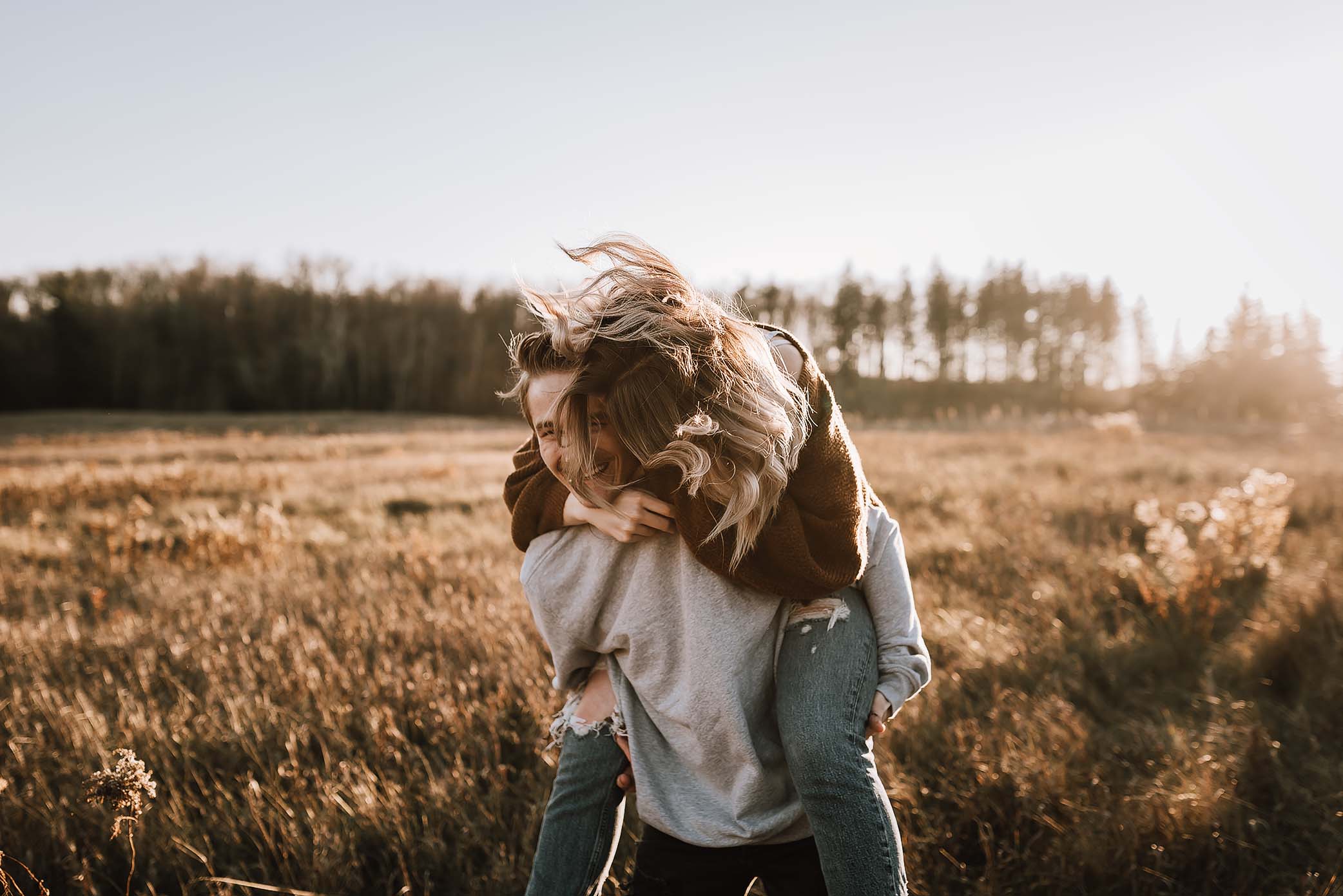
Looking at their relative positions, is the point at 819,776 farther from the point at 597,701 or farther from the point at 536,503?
the point at 536,503

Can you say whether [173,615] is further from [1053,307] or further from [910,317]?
[1053,307]

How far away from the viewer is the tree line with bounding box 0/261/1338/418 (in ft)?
146

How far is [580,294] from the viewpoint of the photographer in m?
1.65

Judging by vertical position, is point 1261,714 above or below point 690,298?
below

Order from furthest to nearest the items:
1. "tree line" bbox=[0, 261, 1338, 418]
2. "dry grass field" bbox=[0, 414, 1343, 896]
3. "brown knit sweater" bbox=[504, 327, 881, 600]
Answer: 1. "tree line" bbox=[0, 261, 1338, 418]
2. "dry grass field" bbox=[0, 414, 1343, 896]
3. "brown knit sweater" bbox=[504, 327, 881, 600]

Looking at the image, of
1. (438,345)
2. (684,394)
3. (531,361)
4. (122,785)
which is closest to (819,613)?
(684,394)

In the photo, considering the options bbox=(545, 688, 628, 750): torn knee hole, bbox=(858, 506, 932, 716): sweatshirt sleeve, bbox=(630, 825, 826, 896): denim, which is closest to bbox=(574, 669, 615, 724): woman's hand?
bbox=(545, 688, 628, 750): torn knee hole

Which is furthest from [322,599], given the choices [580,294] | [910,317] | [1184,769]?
[910,317]

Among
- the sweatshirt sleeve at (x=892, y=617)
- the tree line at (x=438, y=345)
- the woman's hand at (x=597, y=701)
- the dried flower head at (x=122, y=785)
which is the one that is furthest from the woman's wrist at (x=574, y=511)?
the tree line at (x=438, y=345)

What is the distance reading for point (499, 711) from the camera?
2.95 m

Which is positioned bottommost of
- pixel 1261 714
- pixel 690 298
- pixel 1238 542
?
pixel 1261 714

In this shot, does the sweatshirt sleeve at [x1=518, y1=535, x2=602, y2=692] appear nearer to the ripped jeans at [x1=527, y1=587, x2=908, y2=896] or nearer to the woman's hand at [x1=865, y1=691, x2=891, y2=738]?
the ripped jeans at [x1=527, y1=587, x2=908, y2=896]

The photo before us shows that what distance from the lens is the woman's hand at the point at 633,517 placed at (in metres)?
1.63

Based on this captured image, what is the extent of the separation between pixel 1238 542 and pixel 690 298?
461cm
